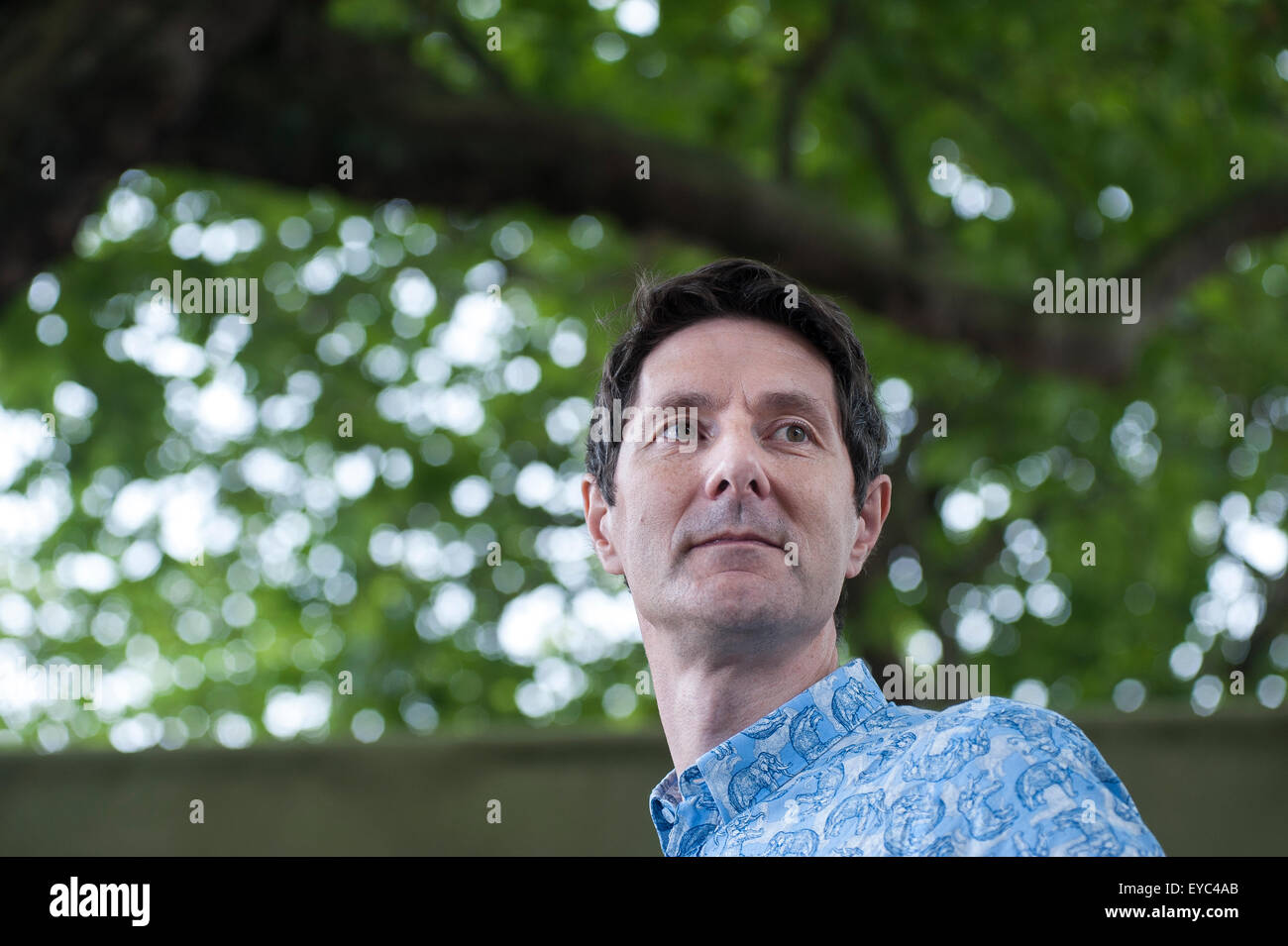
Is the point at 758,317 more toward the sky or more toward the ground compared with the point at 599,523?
more toward the sky

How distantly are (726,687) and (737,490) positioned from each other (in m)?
0.27

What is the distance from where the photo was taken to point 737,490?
1.68 metres

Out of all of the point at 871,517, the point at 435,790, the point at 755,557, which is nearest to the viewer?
the point at 755,557

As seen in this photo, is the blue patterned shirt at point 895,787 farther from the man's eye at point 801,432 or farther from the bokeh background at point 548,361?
the bokeh background at point 548,361

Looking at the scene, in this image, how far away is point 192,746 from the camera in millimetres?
4551

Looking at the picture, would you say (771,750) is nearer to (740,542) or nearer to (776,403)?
(740,542)


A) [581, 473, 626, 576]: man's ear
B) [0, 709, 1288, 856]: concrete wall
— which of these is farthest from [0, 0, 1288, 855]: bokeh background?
[581, 473, 626, 576]: man's ear

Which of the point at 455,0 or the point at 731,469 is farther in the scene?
the point at 455,0

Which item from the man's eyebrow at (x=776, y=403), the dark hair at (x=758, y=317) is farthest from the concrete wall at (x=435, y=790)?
the man's eyebrow at (x=776, y=403)

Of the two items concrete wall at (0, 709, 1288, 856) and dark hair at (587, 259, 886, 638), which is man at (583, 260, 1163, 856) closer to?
dark hair at (587, 259, 886, 638)

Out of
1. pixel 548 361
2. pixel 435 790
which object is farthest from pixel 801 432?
pixel 548 361
